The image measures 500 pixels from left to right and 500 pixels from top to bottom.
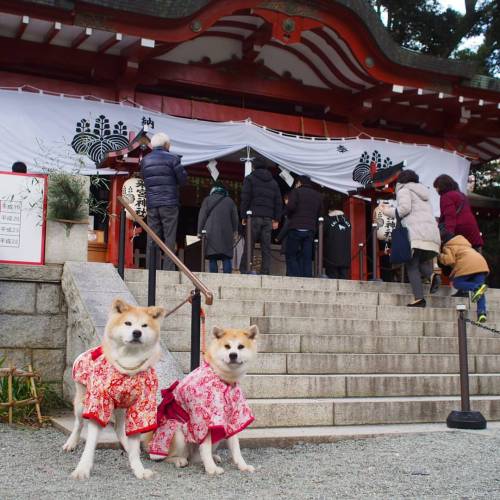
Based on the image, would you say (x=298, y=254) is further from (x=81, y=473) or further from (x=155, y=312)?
(x=81, y=473)

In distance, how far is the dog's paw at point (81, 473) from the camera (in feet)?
13.2

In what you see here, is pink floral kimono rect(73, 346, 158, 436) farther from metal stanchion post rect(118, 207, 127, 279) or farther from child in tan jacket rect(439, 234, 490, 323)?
child in tan jacket rect(439, 234, 490, 323)

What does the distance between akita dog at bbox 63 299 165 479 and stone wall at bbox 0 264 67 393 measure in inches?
92.2

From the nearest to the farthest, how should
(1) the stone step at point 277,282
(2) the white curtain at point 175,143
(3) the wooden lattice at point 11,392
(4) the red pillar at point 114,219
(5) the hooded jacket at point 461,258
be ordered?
(3) the wooden lattice at point 11,392, (1) the stone step at point 277,282, (5) the hooded jacket at point 461,258, (2) the white curtain at point 175,143, (4) the red pillar at point 114,219

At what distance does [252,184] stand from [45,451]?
538 cm

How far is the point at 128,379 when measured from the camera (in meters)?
4.20

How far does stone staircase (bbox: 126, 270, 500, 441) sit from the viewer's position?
5.85 metres

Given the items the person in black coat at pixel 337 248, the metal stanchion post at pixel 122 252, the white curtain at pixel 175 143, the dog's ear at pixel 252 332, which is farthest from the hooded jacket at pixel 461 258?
the dog's ear at pixel 252 332

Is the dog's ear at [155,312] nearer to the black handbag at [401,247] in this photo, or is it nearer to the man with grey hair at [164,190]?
the man with grey hair at [164,190]

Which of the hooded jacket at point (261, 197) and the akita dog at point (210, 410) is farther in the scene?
the hooded jacket at point (261, 197)

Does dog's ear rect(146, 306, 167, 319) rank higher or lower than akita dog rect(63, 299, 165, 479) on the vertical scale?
higher

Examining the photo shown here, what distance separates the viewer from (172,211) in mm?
8438

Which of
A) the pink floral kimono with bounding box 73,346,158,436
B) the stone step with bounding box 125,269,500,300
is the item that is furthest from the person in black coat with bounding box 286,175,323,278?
the pink floral kimono with bounding box 73,346,158,436

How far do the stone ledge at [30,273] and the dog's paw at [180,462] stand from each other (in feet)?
8.99
